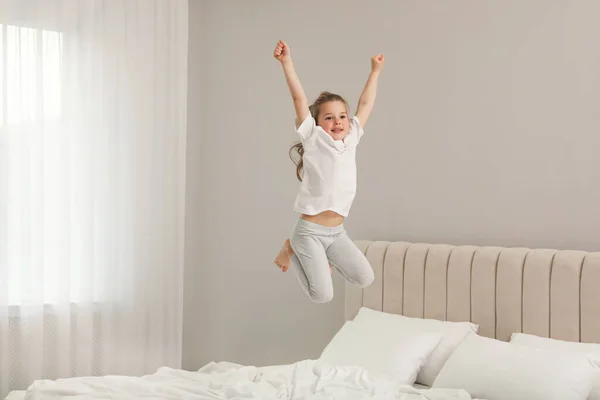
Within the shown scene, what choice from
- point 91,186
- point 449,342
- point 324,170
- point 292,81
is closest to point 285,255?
point 324,170

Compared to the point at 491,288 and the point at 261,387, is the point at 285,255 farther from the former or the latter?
the point at 491,288

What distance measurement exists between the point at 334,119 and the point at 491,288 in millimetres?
1663

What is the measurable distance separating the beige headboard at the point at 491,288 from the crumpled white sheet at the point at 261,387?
0.62m

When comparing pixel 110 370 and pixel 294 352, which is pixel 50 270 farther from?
pixel 294 352

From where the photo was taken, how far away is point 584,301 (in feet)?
10.9

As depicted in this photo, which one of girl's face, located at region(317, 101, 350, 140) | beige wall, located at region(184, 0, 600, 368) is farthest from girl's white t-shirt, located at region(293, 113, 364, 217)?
beige wall, located at region(184, 0, 600, 368)

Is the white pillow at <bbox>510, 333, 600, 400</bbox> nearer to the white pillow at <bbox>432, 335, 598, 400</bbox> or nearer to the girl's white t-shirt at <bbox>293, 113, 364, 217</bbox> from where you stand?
the white pillow at <bbox>432, 335, 598, 400</bbox>

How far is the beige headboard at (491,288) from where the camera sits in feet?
10.9

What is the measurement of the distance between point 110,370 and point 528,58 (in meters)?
2.99

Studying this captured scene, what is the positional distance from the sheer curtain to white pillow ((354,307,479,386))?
5.12 feet

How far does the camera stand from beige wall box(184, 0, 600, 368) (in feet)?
11.9

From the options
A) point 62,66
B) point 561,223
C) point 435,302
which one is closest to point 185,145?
point 62,66

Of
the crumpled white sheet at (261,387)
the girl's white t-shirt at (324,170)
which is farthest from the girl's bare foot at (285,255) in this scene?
the crumpled white sheet at (261,387)

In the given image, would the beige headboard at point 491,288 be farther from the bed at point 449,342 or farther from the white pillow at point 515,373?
the white pillow at point 515,373
